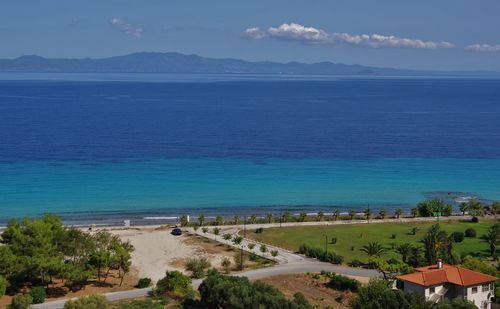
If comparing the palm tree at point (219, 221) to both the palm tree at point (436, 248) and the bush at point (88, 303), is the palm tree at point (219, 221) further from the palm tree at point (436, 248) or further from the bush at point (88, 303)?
the bush at point (88, 303)

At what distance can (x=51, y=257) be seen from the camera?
47.8 meters

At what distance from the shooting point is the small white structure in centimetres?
4334

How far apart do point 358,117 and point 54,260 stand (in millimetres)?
136365

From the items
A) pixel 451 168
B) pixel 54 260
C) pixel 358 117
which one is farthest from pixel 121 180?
pixel 358 117

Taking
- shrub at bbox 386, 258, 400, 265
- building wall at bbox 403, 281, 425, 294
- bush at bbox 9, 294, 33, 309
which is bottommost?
shrub at bbox 386, 258, 400, 265

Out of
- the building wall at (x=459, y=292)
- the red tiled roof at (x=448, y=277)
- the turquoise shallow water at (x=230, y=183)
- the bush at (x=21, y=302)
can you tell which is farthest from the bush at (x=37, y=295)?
the turquoise shallow water at (x=230, y=183)

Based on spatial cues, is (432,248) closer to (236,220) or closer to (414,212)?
(414,212)

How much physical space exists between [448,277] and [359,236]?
21.8 metres

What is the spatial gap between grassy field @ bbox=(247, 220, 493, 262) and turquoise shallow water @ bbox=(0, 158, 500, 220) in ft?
42.3

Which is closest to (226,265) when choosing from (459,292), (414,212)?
(459,292)

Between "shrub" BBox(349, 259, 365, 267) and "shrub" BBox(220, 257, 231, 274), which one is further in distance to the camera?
"shrub" BBox(349, 259, 365, 267)

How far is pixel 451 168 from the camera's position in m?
106

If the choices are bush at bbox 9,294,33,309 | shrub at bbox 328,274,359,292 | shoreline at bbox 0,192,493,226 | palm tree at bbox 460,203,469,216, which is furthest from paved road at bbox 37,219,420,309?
palm tree at bbox 460,203,469,216

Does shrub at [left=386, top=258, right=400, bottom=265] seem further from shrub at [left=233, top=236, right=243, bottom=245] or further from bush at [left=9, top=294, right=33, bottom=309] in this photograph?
bush at [left=9, top=294, right=33, bottom=309]
